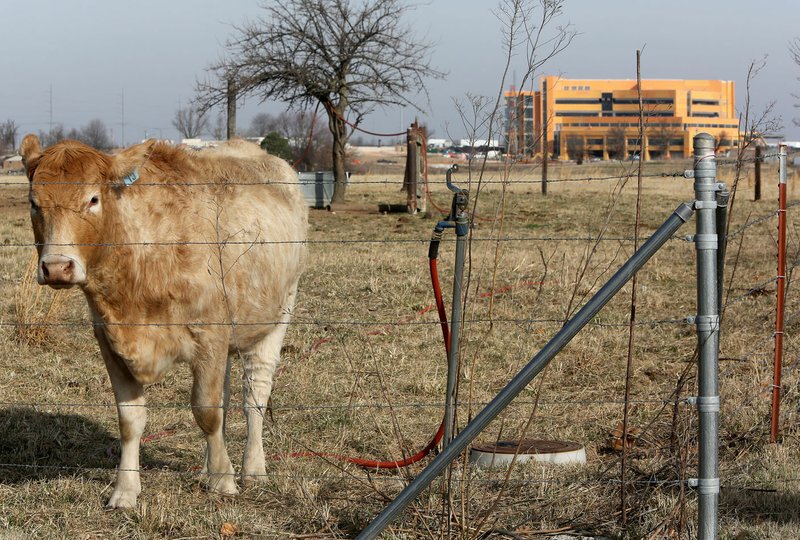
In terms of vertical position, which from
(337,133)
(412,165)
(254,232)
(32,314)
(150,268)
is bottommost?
(32,314)

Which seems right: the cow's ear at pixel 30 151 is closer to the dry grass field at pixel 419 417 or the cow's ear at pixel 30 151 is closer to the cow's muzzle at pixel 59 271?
the cow's muzzle at pixel 59 271

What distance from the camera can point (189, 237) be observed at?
5.06 metres

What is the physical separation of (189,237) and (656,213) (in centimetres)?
1651

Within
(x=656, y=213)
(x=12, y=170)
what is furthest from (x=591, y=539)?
(x=12, y=170)

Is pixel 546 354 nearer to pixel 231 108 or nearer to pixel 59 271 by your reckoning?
pixel 59 271

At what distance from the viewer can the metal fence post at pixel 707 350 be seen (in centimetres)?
349

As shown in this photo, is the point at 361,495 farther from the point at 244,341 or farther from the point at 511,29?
the point at 511,29

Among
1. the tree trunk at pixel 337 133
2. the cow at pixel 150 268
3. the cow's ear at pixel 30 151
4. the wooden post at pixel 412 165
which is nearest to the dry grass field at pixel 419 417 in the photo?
the cow at pixel 150 268

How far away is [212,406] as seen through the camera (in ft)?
16.4

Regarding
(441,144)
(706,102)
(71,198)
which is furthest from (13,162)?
(706,102)

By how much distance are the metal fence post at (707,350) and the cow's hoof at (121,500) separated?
8.86 ft

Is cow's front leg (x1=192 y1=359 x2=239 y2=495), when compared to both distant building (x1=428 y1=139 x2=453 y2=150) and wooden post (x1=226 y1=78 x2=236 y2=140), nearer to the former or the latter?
distant building (x1=428 y1=139 x2=453 y2=150)

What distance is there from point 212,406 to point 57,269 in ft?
3.65

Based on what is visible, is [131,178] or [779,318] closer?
[131,178]
